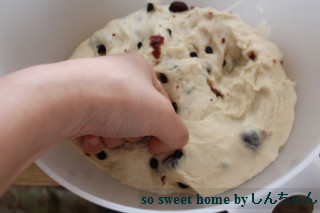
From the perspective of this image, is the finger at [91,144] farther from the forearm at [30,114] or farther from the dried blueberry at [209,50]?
the dried blueberry at [209,50]

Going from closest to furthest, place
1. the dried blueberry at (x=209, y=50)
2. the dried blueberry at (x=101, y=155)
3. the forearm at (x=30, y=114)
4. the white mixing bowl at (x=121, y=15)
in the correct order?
the forearm at (x=30, y=114)
the white mixing bowl at (x=121, y=15)
the dried blueberry at (x=101, y=155)
the dried blueberry at (x=209, y=50)

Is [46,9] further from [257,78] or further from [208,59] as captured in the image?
[257,78]

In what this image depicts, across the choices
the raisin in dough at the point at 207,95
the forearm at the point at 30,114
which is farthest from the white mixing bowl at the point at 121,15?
the forearm at the point at 30,114

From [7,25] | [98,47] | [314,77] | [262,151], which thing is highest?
[7,25]

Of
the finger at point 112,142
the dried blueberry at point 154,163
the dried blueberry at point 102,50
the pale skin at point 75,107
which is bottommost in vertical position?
the dried blueberry at point 154,163

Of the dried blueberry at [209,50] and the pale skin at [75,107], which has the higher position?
the pale skin at [75,107]

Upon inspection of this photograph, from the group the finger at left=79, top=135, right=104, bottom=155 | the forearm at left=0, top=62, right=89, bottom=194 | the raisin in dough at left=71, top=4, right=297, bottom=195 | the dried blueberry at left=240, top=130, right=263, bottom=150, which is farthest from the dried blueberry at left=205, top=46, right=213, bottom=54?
the forearm at left=0, top=62, right=89, bottom=194

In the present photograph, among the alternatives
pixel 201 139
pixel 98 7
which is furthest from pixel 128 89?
pixel 98 7

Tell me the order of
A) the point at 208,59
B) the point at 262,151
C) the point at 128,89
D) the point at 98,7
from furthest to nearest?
the point at 98,7 → the point at 208,59 → the point at 262,151 → the point at 128,89
